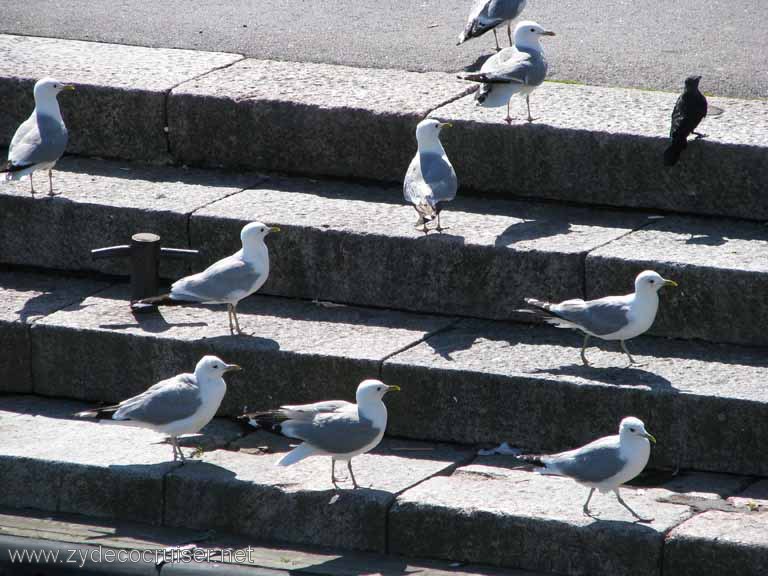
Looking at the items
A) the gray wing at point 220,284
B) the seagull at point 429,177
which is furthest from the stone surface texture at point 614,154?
the gray wing at point 220,284

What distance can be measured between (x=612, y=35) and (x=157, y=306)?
3.73 meters

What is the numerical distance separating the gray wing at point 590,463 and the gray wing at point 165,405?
155cm

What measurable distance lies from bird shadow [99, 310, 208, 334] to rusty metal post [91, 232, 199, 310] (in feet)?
0.16

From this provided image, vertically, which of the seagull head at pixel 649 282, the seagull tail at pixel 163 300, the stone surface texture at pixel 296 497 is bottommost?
the stone surface texture at pixel 296 497

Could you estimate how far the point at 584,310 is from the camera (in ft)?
20.1

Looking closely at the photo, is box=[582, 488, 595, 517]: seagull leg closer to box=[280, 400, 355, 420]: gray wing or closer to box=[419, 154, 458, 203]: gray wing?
box=[280, 400, 355, 420]: gray wing

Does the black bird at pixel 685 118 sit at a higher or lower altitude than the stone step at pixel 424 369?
higher

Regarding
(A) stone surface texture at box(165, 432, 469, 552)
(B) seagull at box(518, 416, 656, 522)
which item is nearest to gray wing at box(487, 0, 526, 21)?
(A) stone surface texture at box(165, 432, 469, 552)

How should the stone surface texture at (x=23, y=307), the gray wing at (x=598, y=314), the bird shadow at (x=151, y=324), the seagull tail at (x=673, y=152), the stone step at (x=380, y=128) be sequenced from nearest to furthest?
the gray wing at (x=598, y=314) < the bird shadow at (x=151, y=324) < the stone surface texture at (x=23, y=307) < the seagull tail at (x=673, y=152) < the stone step at (x=380, y=128)

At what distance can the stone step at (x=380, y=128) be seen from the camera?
23.6 ft

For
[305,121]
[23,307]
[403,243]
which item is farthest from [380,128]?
[23,307]

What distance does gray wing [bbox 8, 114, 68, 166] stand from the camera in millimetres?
7368

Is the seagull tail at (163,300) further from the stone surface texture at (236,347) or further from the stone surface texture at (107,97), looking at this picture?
the stone surface texture at (107,97)

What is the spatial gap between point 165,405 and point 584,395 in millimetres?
1750
